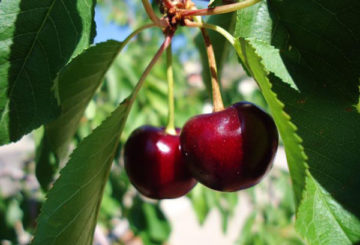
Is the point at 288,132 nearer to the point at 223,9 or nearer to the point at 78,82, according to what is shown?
the point at 223,9

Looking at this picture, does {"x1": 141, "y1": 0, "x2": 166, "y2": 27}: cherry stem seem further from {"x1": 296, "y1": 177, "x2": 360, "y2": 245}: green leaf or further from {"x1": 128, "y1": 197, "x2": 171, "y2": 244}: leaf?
{"x1": 128, "y1": 197, "x2": 171, "y2": 244}: leaf

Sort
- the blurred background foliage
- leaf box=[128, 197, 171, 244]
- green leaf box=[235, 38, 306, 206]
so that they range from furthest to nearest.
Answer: leaf box=[128, 197, 171, 244] < the blurred background foliage < green leaf box=[235, 38, 306, 206]

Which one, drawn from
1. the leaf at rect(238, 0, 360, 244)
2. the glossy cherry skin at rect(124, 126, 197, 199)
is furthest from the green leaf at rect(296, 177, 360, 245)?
the glossy cherry skin at rect(124, 126, 197, 199)

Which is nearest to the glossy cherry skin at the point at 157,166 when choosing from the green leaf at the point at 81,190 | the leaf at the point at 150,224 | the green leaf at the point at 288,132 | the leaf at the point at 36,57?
the green leaf at the point at 81,190

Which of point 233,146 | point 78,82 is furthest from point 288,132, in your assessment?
point 78,82

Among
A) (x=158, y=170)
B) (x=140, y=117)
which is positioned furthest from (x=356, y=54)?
(x=140, y=117)

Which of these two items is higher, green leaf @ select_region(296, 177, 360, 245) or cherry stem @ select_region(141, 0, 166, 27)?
cherry stem @ select_region(141, 0, 166, 27)

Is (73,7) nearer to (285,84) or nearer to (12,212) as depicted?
(285,84)

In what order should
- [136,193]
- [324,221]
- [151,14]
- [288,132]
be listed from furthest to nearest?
[136,193] < [151,14] < [324,221] < [288,132]
